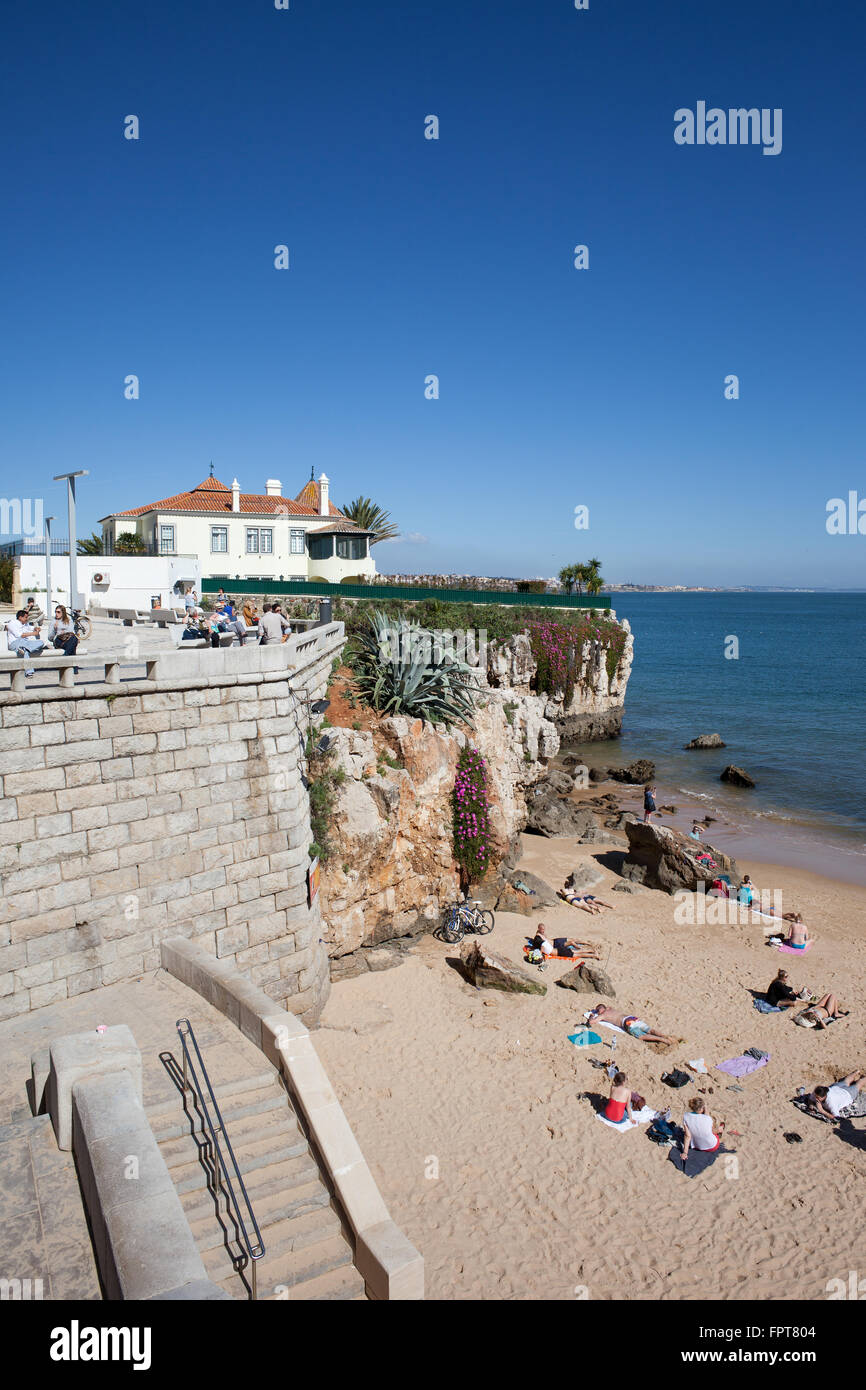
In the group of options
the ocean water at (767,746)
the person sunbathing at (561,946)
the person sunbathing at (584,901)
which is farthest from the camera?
the ocean water at (767,746)

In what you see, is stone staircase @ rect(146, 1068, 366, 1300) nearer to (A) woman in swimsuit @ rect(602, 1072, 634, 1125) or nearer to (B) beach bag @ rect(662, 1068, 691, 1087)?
(A) woman in swimsuit @ rect(602, 1072, 634, 1125)

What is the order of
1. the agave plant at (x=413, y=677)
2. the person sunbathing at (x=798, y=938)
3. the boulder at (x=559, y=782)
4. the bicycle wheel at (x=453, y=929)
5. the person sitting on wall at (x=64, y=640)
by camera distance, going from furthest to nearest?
1. the boulder at (x=559, y=782)
2. the agave plant at (x=413, y=677)
3. the person sunbathing at (x=798, y=938)
4. the bicycle wheel at (x=453, y=929)
5. the person sitting on wall at (x=64, y=640)

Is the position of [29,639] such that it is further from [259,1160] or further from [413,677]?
[259,1160]

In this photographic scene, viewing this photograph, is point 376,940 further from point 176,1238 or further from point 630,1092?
point 176,1238

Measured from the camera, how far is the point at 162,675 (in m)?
10.3

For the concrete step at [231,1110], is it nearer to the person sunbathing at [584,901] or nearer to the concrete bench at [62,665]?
the concrete bench at [62,665]

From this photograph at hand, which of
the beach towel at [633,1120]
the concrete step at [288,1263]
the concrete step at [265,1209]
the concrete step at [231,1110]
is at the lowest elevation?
the beach towel at [633,1120]

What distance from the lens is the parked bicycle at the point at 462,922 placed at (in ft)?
53.1

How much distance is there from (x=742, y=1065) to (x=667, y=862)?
26.0ft

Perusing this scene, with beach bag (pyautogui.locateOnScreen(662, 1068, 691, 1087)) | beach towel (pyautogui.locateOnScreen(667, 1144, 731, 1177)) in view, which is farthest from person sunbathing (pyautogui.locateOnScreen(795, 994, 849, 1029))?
beach towel (pyautogui.locateOnScreen(667, 1144, 731, 1177))

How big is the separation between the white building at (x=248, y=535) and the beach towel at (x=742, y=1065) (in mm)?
29070

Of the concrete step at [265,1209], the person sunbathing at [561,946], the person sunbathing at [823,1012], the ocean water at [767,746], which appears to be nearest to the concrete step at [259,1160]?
the concrete step at [265,1209]

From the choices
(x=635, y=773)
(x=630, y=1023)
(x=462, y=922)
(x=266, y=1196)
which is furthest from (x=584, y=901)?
(x=635, y=773)

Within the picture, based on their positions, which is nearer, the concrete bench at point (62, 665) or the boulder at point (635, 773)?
the concrete bench at point (62, 665)
